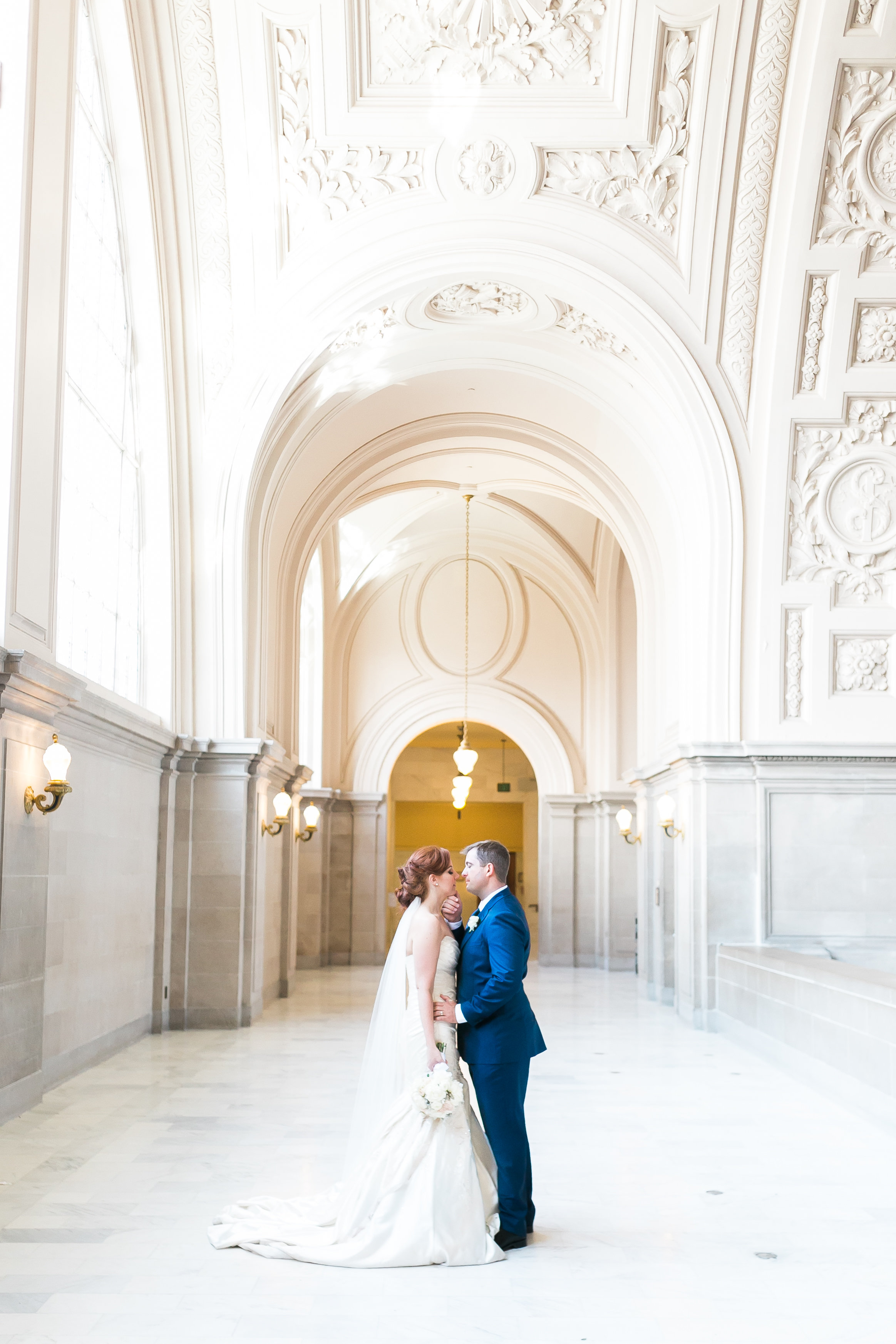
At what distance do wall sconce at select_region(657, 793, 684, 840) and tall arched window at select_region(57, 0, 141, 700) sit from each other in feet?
18.3

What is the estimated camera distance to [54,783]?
7.26m

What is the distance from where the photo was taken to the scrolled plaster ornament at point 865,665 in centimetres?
1224

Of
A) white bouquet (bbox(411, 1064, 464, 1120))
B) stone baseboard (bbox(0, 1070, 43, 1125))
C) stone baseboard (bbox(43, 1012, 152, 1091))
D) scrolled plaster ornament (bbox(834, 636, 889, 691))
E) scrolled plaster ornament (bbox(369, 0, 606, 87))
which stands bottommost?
stone baseboard (bbox(43, 1012, 152, 1091))

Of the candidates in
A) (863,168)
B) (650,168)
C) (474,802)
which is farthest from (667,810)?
(474,802)

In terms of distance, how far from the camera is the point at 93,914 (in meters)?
9.41

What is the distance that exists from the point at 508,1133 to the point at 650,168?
28.8ft

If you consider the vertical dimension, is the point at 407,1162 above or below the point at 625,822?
below

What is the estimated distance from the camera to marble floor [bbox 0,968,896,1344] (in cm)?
409

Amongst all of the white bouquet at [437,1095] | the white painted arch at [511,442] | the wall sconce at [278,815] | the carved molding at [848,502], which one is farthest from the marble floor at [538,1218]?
the carved molding at [848,502]

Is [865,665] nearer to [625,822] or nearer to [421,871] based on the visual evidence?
[625,822]

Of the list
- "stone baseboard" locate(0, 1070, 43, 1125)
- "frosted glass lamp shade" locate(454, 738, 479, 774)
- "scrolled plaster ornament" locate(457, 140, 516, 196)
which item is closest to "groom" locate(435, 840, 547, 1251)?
"stone baseboard" locate(0, 1070, 43, 1125)

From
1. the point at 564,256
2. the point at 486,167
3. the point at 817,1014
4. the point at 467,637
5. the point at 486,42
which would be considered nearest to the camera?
the point at 817,1014

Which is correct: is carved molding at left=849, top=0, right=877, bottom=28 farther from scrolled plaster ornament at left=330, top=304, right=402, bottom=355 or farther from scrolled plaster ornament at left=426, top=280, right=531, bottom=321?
scrolled plaster ornament at left=330, top=304, right=402, bottom=355

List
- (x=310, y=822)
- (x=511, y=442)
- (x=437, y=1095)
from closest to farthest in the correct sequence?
(x=437, y=1095) → (x=511, y=442) → (x=310, y=822)
